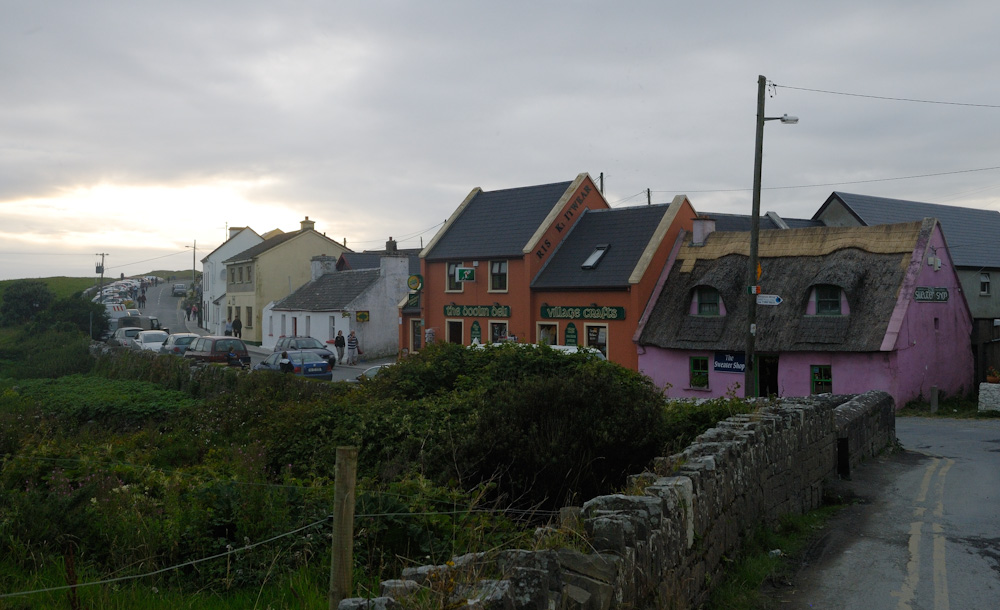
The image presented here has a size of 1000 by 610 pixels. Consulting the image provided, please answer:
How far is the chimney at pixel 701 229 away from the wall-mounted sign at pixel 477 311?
362 inches

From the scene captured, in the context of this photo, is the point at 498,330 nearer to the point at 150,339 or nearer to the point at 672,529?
the point at 150,339

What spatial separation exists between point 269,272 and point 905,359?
157 ft

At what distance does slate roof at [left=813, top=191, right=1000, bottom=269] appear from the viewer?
42.5 meters

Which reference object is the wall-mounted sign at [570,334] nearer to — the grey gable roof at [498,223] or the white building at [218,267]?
the grey gable roof at [498,223]

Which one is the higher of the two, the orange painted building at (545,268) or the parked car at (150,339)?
the orange painted building at (545,268)

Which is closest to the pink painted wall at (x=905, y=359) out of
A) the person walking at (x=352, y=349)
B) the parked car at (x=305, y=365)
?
the parked car at (x=305, y=365)

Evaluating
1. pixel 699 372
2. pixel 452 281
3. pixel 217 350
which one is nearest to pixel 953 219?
pixel 699 372

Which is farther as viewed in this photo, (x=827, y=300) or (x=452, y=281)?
(x=452, y=281)

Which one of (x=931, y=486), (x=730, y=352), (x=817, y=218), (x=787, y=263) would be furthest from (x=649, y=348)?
(x=817, y=218)

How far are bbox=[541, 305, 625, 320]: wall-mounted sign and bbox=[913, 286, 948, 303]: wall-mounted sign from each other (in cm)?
1066

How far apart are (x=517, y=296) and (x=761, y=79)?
16.5 meters

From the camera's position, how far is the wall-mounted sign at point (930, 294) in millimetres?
27487

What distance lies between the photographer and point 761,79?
23.7 meters

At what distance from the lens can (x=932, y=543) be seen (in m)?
9.73
